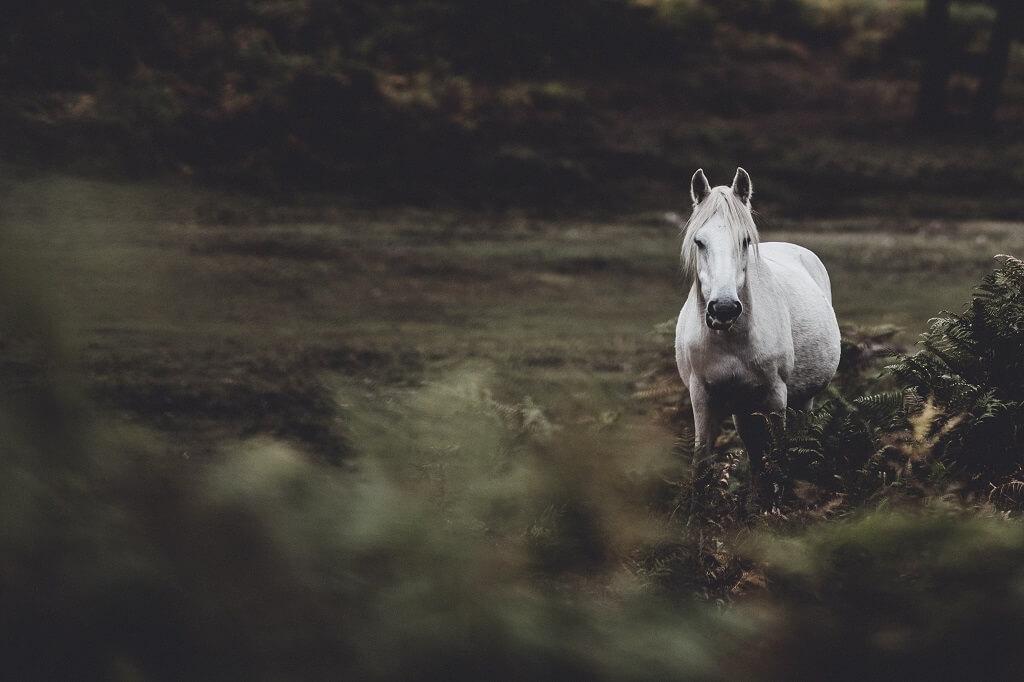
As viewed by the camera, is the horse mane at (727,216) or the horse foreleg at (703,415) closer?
the horse mane at (727,216)

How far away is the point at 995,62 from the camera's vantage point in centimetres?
2141

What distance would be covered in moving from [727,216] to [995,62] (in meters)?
19.1

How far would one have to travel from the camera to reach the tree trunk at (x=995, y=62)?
21000mm

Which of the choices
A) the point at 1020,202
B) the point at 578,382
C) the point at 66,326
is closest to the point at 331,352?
the point at 578,382

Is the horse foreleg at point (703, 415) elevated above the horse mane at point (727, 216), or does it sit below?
below

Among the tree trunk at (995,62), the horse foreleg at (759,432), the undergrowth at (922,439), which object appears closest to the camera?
the undergrowth at (922,439)

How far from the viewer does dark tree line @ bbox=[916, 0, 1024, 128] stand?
829 inches

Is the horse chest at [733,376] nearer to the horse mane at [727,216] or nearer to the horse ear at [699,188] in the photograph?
the horse mane at [727,216]

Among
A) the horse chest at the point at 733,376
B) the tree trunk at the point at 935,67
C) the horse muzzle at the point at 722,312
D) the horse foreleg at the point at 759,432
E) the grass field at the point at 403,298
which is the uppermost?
the tree trunk at the point at 935,67

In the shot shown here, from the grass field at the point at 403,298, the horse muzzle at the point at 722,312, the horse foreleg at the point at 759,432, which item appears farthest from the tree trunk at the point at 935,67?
the horse muzzle at the point at 722,312

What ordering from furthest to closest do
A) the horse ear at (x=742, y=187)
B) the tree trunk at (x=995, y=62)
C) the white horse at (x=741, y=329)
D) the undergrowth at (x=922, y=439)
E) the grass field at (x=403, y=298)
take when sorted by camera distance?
the tree trunk at (x=995, y=62), the grass field at (x=403, y=298), the horse ear at (x=742, y=187), the white horse at (x=741, y=329), the undergrowth at (x=922, y=439)

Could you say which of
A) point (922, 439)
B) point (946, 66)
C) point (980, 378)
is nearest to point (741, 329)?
point (922, 439)

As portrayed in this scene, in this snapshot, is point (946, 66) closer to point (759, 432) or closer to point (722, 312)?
point (759, 432)

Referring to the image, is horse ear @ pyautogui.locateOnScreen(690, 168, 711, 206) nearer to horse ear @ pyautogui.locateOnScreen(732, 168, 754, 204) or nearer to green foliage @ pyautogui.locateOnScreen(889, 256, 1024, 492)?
horse ear @ pyautogui.locateOnScreen(732, 168, 754, 204)
